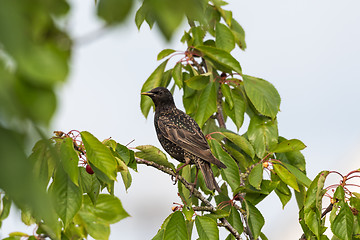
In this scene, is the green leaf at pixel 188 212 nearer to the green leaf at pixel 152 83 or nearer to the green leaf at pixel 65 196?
the green leaf at pixel 65 196

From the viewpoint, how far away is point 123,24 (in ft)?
2.61

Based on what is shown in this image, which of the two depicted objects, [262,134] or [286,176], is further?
[262,134]

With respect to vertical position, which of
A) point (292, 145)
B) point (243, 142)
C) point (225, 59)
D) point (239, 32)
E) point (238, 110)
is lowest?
point (292, 145)

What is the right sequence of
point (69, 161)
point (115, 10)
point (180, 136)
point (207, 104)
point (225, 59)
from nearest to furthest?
point (115, 10)
point (69, 161)
point (225, 59)
point (207, 104)
point (180, 136)

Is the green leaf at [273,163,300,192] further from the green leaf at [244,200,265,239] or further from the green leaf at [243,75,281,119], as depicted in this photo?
the green leaf at [243,75,281,119]

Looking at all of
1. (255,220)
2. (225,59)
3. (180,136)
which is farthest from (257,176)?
(180,136)

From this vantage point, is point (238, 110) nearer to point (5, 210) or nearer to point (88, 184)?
point (88, 184)

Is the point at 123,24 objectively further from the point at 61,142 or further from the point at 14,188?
the point at 61,142

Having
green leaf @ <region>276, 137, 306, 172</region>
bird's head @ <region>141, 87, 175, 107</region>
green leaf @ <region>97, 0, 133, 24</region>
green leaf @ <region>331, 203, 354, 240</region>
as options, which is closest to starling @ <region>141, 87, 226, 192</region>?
bird's head @ <region>141, 87, 175, 107</region>

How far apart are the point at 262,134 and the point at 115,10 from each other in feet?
11.7

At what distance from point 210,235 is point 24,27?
2769 millimetres

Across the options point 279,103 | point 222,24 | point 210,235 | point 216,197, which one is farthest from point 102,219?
point 222,24

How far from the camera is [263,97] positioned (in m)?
4.20

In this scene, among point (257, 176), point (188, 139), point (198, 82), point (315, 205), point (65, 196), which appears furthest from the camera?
point (188, 139)
